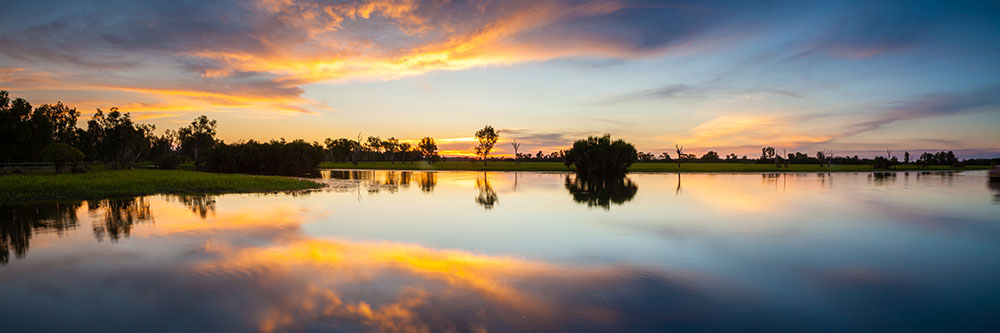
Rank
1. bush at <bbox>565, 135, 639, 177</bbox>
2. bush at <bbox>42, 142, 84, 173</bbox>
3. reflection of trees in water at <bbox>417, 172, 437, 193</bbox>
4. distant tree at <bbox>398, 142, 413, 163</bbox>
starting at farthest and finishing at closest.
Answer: distant tree at <bbox>398, 142, 413, 163</bbox>, bush at <bbox>565, 135, 639, 177</bbox>, bush at <bbox>42, 142, 84, 173</bbox>, reflection of trees in water at <bbox>417, 172, 437, 193</bbox>

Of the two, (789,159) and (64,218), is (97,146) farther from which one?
(789,159)

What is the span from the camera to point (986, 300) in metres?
7.68

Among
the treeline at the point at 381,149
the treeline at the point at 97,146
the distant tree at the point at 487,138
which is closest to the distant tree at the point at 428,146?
the treeline at the point at 381,149

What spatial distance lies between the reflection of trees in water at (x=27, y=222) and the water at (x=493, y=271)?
0.13 m

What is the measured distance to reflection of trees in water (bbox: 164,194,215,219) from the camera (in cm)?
1942

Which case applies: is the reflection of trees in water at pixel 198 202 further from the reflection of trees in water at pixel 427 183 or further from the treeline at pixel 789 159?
the treeline at pixel 789 159

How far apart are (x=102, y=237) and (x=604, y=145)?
61544 millimetres

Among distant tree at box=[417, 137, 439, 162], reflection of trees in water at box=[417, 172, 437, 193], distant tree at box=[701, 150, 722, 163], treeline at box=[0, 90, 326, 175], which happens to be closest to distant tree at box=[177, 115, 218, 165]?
treeline at box=[0, 90, 326, 175]

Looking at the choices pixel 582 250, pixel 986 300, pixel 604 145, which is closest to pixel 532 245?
pixel 582 250

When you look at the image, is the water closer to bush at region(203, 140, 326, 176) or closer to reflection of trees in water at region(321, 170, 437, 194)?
reflection of trees in water at region(321, 170, 437, 194)

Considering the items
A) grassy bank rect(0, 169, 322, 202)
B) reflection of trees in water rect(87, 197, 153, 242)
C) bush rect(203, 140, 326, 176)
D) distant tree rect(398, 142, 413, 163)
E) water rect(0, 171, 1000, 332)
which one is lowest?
water rect(0, 171, 1000, 332)

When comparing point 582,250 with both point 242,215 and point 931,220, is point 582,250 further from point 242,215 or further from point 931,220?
point 931,220

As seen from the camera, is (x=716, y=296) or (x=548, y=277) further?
(x=548, y=277)

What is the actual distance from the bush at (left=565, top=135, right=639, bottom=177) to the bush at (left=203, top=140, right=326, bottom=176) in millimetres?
40683
